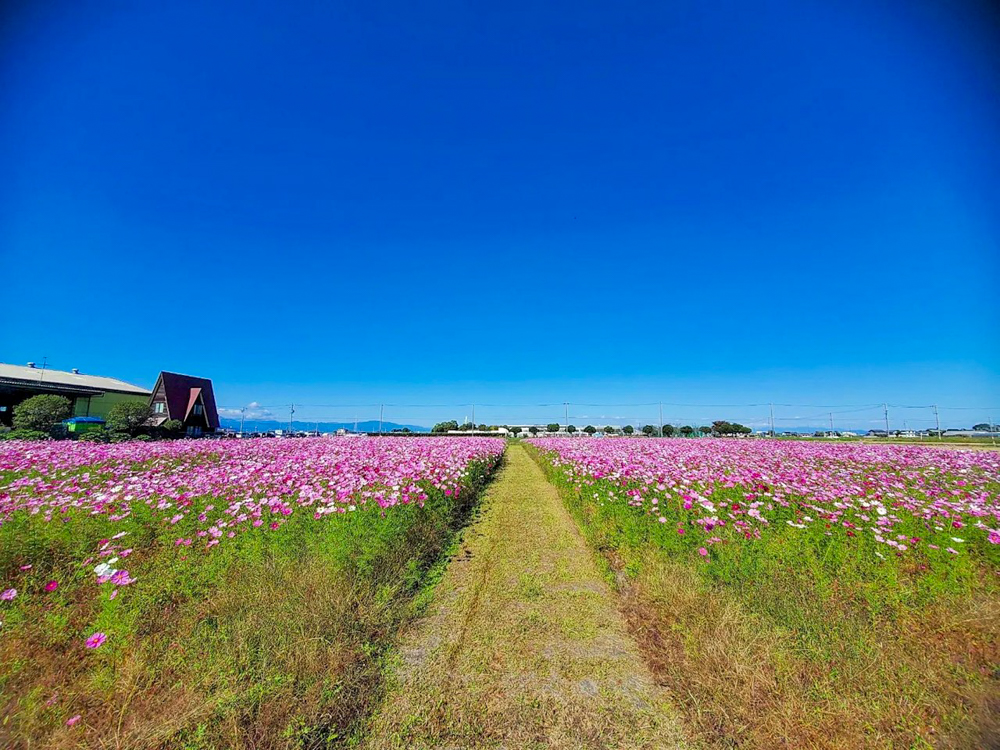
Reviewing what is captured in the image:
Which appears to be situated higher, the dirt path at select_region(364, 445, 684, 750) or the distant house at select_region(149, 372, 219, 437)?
the distant house at select_region(149, 372, 219, 437)

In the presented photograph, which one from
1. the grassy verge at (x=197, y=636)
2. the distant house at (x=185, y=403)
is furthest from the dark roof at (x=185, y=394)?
the grassy verge at (x=197, y=636)

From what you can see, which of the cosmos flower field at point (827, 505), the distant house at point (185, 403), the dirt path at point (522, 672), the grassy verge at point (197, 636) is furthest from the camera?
the distant house at point (185, 403)

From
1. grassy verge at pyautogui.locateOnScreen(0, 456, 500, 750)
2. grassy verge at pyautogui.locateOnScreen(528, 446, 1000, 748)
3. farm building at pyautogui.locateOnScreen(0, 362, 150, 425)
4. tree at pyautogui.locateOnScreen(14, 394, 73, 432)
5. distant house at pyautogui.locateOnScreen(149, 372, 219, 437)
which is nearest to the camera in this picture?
grassy verge at pyautogui.locateOnScreen(0, 456, 500, 750)

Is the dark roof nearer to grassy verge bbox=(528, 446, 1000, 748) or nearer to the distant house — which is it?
the distant house

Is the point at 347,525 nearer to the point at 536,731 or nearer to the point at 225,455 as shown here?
the point at 536,731

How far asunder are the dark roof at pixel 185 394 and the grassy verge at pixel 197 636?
44.3m

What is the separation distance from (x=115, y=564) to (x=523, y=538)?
228 inches

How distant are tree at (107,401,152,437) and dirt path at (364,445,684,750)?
30418mm

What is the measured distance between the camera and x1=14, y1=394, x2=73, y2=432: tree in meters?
20.0

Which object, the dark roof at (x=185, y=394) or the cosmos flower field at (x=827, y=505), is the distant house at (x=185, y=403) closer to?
the dark roof at (x=185, y=394)

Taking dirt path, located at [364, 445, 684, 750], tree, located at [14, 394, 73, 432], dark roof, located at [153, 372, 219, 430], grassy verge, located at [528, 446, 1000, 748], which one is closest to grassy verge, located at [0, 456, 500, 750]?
dirt path, located at [364, 445, 684, 750]

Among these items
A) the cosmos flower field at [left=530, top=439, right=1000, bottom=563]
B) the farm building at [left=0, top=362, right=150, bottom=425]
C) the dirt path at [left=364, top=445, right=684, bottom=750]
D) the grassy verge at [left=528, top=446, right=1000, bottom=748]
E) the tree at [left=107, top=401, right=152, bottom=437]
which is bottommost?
the dirt path at [left=364, top=445, right=684, bottom=750]

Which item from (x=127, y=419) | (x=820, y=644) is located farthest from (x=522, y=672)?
(x=127, y=419)

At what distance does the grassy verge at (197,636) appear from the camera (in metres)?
2.19
